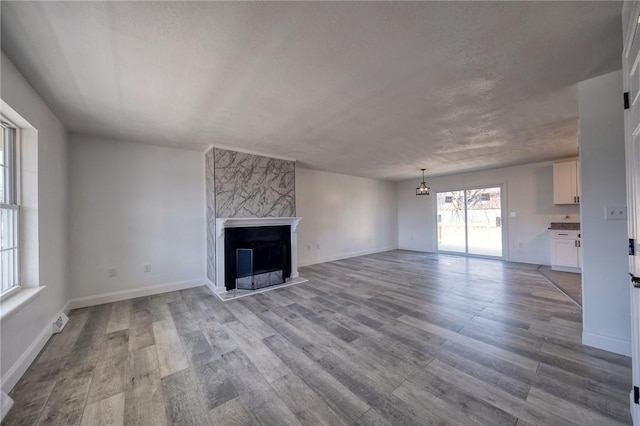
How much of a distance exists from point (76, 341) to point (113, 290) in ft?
4.29

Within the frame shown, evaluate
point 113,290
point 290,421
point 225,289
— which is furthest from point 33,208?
point 290,421

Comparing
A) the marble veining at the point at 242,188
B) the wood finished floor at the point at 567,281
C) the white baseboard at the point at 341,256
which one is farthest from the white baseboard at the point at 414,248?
the marble veining at the point at 242,188

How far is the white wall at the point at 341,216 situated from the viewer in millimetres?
6031

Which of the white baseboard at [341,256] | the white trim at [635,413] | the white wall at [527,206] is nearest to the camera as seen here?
the white trim at [635,413]

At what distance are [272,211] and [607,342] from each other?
448 cm

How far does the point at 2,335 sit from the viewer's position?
1.69m

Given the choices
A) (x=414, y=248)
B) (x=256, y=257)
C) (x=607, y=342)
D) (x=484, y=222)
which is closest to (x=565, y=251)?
(x=484, y=222)

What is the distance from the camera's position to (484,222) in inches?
260

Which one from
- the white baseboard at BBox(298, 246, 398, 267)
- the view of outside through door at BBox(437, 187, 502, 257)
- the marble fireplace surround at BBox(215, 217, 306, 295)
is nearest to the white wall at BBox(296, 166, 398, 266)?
the white baseboard at BBox(298, 246, 398, 267)

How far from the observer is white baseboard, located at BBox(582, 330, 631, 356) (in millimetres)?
2049

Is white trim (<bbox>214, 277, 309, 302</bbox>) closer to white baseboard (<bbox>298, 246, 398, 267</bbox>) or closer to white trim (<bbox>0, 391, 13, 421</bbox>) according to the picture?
white baseboard (<bbox>298, 246, 398, 267</bbox>)

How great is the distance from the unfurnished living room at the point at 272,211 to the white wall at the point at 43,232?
0.03 meters

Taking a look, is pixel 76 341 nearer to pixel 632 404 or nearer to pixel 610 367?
pixel 632 404

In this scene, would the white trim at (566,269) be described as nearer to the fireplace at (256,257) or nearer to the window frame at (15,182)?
the fireplace at (256,257)
